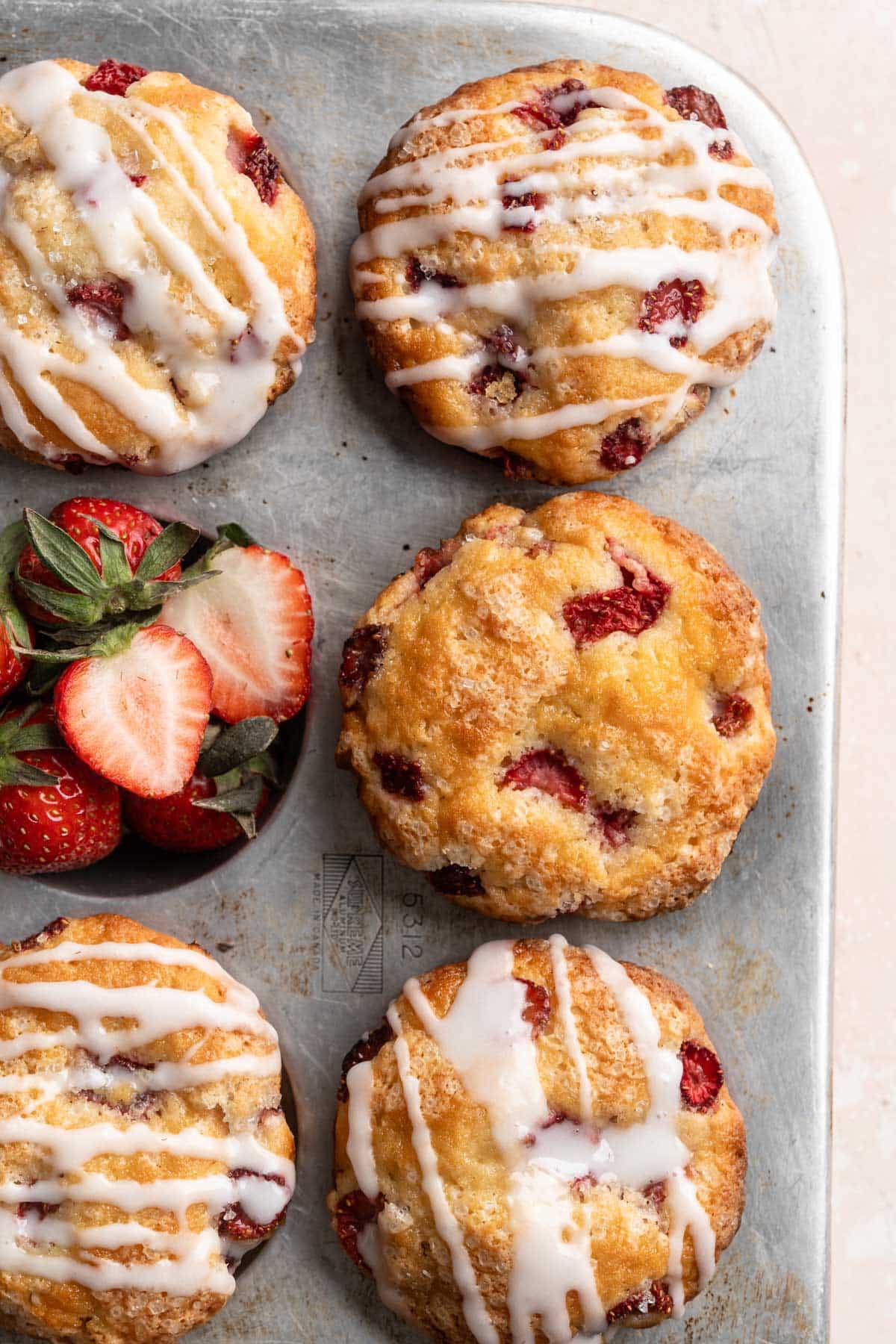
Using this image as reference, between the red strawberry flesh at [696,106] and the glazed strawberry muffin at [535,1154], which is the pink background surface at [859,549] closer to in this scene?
the red strawberry flesh at [696,106]

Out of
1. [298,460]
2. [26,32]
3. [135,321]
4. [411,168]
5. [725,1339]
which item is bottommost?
[725,1339]

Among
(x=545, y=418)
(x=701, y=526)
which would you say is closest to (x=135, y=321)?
(x=545, y=418)

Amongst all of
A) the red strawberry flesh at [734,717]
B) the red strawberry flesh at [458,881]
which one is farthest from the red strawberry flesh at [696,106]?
the red strawberry flesh at [458,881]

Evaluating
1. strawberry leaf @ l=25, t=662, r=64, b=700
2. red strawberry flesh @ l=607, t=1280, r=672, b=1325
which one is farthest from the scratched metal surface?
strawberry leaf @ l=25, t=662, r=64, b=700

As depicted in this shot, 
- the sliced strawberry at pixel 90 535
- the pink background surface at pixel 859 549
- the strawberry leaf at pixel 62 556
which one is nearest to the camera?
the strawberry leaf at pixel 62 556

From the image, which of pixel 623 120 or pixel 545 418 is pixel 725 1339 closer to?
pixel 545 418

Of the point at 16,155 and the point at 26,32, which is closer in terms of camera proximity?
the point at 16,155
